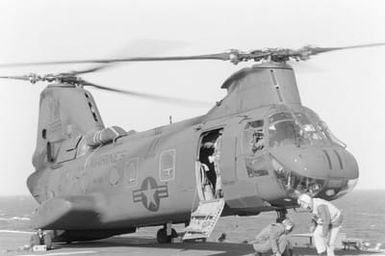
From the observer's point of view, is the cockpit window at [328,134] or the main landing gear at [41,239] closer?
the cockpit window at [328,134]

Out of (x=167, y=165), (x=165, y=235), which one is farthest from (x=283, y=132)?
(x=165, y=235)

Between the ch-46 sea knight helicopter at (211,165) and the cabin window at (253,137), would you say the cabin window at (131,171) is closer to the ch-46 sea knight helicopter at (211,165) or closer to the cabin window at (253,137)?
the ch-46 sea knight helicopter at (211,165)

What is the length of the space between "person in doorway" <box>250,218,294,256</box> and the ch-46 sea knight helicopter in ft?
3.89

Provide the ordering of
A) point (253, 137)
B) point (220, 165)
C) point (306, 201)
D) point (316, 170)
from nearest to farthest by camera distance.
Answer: point (306, 201), point (316, 170), point (253, 137), point (220, 165)

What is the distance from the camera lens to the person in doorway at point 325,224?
11453 mm

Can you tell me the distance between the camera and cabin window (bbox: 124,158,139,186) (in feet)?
56.8

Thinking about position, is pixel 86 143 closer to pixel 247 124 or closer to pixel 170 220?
pixel 170 220

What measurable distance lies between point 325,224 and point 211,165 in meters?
4.94

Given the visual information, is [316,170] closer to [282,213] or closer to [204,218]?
[282,213]

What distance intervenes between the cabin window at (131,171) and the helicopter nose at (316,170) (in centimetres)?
512

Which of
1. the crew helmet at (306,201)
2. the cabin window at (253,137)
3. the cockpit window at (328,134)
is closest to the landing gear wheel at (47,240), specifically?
the cabin window at (253,137)

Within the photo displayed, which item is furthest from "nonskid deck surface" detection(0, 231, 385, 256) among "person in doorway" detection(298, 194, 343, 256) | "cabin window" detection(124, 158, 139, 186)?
"person in doorway" detection(298, 194, 343, 256)

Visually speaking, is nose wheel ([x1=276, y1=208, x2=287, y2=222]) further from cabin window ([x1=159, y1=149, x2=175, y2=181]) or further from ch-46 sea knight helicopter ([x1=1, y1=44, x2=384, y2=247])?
cabin window ([x1=159, y1=149, x2=175, y2=181])

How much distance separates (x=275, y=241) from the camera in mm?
12039
